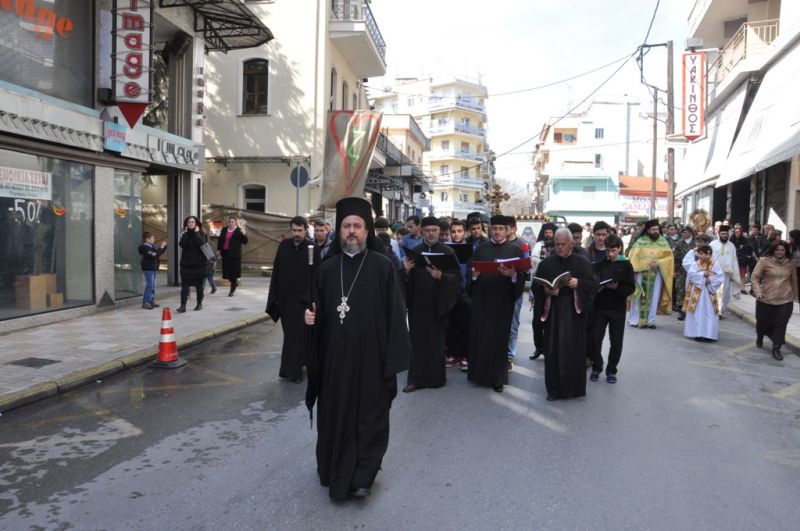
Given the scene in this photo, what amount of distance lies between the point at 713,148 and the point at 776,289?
15.7m

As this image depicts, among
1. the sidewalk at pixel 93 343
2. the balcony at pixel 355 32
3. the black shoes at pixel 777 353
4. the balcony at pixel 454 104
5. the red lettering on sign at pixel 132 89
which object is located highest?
the balcony at pixel 454 104

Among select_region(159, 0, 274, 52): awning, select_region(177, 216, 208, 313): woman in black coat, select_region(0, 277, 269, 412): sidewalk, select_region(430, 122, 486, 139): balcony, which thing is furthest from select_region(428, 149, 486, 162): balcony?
select_region(177, 216, 208, 313): woman in black coat

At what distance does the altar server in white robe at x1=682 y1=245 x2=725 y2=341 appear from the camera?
35.0 feet

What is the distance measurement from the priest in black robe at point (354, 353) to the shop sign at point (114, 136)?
893cm

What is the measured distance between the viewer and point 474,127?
276 ft

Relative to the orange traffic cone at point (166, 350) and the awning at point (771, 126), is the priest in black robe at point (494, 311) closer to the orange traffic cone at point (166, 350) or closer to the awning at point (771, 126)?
the orange traffic cone at point (166, 350)

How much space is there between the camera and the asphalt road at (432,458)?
3957mm

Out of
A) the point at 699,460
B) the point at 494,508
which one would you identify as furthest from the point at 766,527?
the point at 494,508

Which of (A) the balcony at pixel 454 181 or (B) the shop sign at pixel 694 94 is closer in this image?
(B) the shop sign at pixel 694 94

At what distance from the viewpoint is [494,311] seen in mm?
7293

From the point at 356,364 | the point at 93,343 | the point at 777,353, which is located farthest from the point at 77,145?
the point at 777,353

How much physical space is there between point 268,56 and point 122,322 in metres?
13.9

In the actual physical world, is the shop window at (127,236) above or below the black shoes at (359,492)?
above

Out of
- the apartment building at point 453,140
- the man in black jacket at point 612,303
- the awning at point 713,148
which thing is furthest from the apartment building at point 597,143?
the man in black jacket at point 612,303
